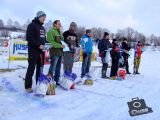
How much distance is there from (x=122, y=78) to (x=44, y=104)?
5494 mm

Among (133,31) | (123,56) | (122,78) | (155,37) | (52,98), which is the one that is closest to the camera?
(52,98)

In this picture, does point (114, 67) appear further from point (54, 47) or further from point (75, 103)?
point (75, 103)

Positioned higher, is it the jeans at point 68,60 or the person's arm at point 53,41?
the person's arm at point 53,41

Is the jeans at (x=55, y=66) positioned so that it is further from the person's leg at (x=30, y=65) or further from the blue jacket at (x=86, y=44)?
the blue jacket at (x=86, y=44)

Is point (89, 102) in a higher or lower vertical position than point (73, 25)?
lower

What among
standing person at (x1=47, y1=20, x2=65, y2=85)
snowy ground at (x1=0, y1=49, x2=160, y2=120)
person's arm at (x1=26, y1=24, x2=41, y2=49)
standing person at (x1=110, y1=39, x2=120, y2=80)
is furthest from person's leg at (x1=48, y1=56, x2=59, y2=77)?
standing person at (x1=110, y1=39, x2=120, y2=80)

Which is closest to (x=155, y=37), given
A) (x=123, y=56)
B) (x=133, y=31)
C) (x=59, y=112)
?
(x=133, y=31)

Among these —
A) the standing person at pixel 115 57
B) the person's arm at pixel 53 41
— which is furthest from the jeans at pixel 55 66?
the standing person at pixel 115 57

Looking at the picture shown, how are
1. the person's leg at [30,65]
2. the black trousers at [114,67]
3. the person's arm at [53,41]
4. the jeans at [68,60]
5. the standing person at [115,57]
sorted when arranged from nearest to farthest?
the person's leg at [30,65]
the person's arm at [53,41]
the jeans at [68,60]
the standing person at [115,57]
the black trousers at [114,67]

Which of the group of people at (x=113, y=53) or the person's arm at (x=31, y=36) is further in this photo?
the group of people at (x=113, y=53)

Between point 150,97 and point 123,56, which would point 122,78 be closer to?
point 123,56

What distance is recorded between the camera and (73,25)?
9.27m

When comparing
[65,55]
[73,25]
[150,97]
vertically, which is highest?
[73,25]

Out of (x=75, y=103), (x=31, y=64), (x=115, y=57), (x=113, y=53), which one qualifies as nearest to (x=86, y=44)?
(x=113, y=53)
